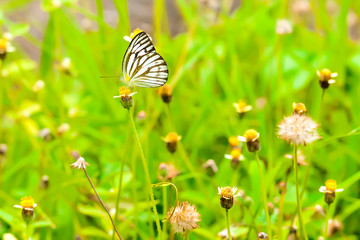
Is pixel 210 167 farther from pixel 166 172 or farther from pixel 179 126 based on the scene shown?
pixel 179 126

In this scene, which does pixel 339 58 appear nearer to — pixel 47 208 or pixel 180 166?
pixel 180 166

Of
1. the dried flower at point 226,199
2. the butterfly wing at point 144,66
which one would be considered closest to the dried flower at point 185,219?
the dried flower at point 226,199

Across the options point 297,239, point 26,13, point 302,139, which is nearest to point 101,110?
point 297,239

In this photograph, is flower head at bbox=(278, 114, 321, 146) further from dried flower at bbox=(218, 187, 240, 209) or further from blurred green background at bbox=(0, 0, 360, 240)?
blurred green background at bbox=(0, 0, 360, 240)

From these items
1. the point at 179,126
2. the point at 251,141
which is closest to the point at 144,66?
the point at 251,141

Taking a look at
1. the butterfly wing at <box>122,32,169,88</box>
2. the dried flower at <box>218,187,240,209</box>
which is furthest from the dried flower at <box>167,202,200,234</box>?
the butterfly wing at <box>122,32,169,88</box>

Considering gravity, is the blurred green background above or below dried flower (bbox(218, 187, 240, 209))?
above
